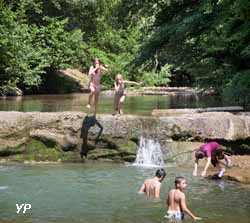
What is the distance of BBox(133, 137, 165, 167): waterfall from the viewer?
17828 millimetres

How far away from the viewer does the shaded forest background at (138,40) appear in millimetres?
20853

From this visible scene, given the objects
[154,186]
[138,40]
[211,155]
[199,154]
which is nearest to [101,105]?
[138,40]

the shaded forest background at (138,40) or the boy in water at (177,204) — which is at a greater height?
the shaded forest background at (138,40)

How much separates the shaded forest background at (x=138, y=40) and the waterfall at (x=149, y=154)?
127 inches

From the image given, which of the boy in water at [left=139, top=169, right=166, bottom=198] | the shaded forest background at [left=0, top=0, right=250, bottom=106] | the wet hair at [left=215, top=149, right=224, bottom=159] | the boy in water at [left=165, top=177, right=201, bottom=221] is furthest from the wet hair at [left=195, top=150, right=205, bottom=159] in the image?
the boy in water at [left=165, top=177, right=201, bottom=221]

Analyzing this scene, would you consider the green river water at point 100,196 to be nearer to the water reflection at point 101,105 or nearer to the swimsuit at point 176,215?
the swimsuit at point 176,215

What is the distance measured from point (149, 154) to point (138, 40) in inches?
822

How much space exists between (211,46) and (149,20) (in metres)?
10.5

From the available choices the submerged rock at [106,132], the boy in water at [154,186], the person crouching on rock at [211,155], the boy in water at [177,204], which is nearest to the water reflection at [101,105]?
the submerged rock at [106,132]

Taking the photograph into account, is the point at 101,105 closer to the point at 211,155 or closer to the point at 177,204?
the point at 211,155

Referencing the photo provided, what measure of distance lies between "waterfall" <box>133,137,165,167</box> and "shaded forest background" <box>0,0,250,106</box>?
323 centimetres

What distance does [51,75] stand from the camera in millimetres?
44969

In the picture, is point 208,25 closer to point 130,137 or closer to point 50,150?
point 130,137
